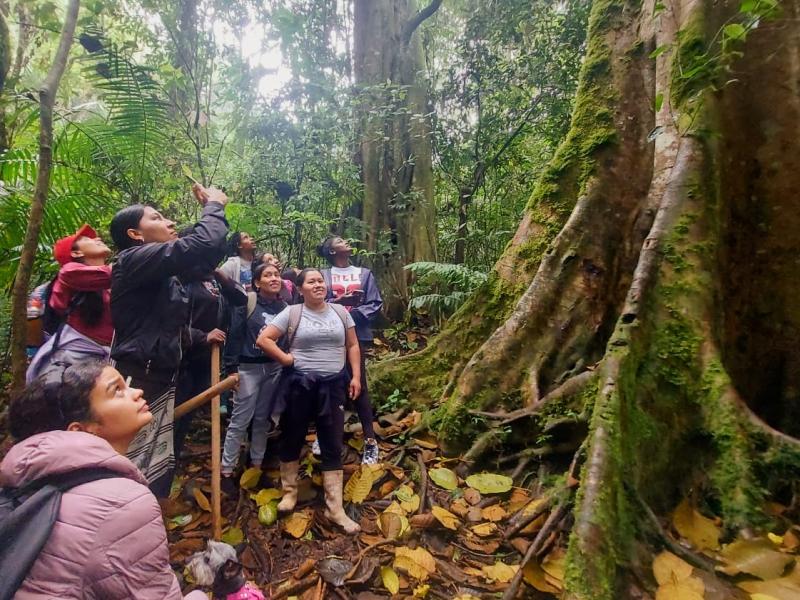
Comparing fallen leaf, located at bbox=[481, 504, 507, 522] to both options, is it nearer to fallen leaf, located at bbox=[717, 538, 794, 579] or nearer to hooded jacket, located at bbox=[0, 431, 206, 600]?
fallen leaf, located at bbox=[717, 538, 794, 579]

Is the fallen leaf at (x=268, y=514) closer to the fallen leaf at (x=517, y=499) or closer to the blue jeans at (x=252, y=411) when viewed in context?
the blue jeans at (x=252, y=411)

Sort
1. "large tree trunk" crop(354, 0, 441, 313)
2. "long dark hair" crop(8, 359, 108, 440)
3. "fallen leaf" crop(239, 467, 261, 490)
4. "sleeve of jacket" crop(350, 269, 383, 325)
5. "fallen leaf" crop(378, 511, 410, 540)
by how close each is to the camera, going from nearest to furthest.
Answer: "long dark hair" crop(8, 359, 108, 440), "fallen leaf" crop(378, 511, 410, 540), "fallen leaf" crop(239, 467, 261, 490), "sleeve of jacket" crop(350, 269, 383, 325), "large tree trunk" crop(354, 0, 441, 313)

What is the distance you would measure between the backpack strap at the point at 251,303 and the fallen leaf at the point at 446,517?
2180 millimetres

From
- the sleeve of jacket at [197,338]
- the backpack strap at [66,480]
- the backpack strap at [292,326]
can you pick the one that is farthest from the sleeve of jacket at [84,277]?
the backpack strap at [66,480]

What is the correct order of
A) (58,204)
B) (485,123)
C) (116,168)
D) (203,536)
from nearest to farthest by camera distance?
(203,536)
(58,204)
(116,168)
(485,123)

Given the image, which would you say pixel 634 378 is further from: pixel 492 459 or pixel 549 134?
pixel 549 134

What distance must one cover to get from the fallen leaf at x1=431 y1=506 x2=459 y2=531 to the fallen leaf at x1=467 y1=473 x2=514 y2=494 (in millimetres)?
260

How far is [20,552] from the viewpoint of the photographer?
120 cm

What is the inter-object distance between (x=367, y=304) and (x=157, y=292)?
2.49 m

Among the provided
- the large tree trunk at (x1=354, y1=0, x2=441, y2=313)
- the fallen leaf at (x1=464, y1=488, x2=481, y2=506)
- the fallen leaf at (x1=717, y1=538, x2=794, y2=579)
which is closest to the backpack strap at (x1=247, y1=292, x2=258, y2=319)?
the fallen leaf at (x1=464, y1=488, x2=481, y2=506)

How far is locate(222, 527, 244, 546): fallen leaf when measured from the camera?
3.02 m

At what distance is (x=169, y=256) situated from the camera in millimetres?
2613

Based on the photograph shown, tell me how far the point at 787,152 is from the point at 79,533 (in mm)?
3827

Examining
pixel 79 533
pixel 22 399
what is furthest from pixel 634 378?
pixel 22 399
